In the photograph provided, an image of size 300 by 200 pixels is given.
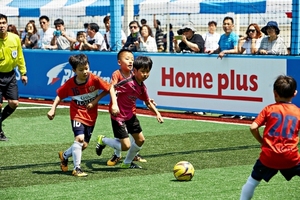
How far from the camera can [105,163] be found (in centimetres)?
1016

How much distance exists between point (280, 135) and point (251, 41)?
29.0ft

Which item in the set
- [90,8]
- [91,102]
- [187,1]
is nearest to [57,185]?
[91,102]

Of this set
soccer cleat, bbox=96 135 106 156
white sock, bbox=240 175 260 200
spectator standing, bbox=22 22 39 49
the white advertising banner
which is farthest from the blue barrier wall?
white sock, bbox=240 175 260 200

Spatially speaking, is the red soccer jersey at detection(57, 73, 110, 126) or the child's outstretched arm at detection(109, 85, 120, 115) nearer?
the child's outstretched arm at detection(109, 85, 120, 115)

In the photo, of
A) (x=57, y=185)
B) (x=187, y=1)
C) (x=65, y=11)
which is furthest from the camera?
(x=65, y=11)

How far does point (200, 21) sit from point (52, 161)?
1688 centimetres

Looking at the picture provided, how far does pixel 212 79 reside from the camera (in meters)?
15.4

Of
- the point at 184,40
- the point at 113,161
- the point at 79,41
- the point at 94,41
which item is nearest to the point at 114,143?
the point at 113,161

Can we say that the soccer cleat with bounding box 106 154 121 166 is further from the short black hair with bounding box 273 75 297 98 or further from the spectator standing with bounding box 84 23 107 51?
the spectator standing with bounding box 84 23 107 51

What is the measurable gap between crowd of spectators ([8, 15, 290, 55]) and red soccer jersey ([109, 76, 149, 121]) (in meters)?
5.71

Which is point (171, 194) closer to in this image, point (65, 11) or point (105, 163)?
point (105, 163)

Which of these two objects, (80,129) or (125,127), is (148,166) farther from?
(80,129)

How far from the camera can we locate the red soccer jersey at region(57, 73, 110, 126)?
9320 mm

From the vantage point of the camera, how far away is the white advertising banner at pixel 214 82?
1466 cm
